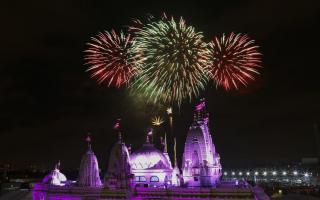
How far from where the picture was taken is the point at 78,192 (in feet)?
208

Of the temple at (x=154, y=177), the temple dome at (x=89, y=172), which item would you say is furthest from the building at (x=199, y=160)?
the temple dome at (x=89, y=172)

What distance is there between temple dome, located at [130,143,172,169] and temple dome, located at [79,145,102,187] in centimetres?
741

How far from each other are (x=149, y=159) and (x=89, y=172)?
38.4ft

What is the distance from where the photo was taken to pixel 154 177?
70.4 metres

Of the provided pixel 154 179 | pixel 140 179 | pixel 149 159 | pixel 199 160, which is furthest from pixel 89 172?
pixel 199 160

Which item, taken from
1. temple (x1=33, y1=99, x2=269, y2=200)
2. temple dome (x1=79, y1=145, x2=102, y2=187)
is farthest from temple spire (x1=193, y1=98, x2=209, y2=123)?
temple dome (x1=79, y1=145, x2=102, y2=187)

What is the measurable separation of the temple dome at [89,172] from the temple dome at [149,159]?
7.41m

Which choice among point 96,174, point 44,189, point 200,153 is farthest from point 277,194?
point 44,189

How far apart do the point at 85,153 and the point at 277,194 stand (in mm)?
40789

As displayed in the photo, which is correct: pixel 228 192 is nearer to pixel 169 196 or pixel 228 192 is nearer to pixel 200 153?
pixel 169 196

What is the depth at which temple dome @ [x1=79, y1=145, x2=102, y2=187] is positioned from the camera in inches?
2766

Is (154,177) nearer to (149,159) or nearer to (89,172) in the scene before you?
(149,159)

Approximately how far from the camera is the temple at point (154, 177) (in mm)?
55406

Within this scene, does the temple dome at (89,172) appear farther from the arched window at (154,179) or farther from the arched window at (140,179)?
the arched window at (154,179)
